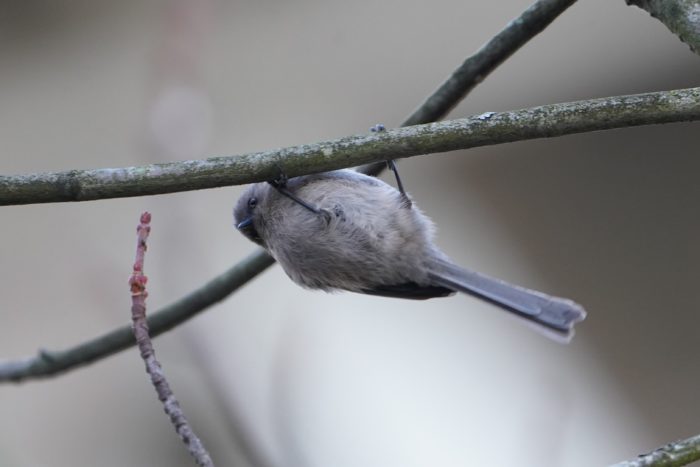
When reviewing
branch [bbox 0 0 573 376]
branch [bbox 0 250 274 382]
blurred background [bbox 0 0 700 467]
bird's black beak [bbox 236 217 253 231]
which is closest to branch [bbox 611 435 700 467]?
branch [bbox 0 0 573 376]

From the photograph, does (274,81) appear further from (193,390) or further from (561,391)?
(561,391)

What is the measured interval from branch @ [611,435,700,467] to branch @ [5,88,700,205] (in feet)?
1.70

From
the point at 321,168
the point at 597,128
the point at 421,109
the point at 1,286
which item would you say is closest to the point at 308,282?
the point at 421,109

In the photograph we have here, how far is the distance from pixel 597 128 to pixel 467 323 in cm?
243

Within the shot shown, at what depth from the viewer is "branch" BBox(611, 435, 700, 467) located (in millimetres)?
1242

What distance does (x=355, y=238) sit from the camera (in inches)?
88.1

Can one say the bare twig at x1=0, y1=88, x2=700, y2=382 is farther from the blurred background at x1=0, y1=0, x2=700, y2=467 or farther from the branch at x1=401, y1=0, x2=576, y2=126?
the blurred background at x1=0, y1=0, x2=700, y2=467

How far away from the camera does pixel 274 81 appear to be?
3.88 m

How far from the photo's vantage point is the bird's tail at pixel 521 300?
1.97m

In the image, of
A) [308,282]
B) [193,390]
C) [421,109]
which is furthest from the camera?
[193,390]

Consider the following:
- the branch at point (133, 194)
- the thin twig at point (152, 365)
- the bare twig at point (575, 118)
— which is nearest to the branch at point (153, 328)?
the branch at point (133, 194)

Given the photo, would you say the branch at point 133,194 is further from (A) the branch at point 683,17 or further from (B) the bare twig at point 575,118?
(B) the bare twig at point 575,118

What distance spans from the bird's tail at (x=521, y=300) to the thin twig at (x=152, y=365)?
90 cm

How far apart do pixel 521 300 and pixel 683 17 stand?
0.75m
